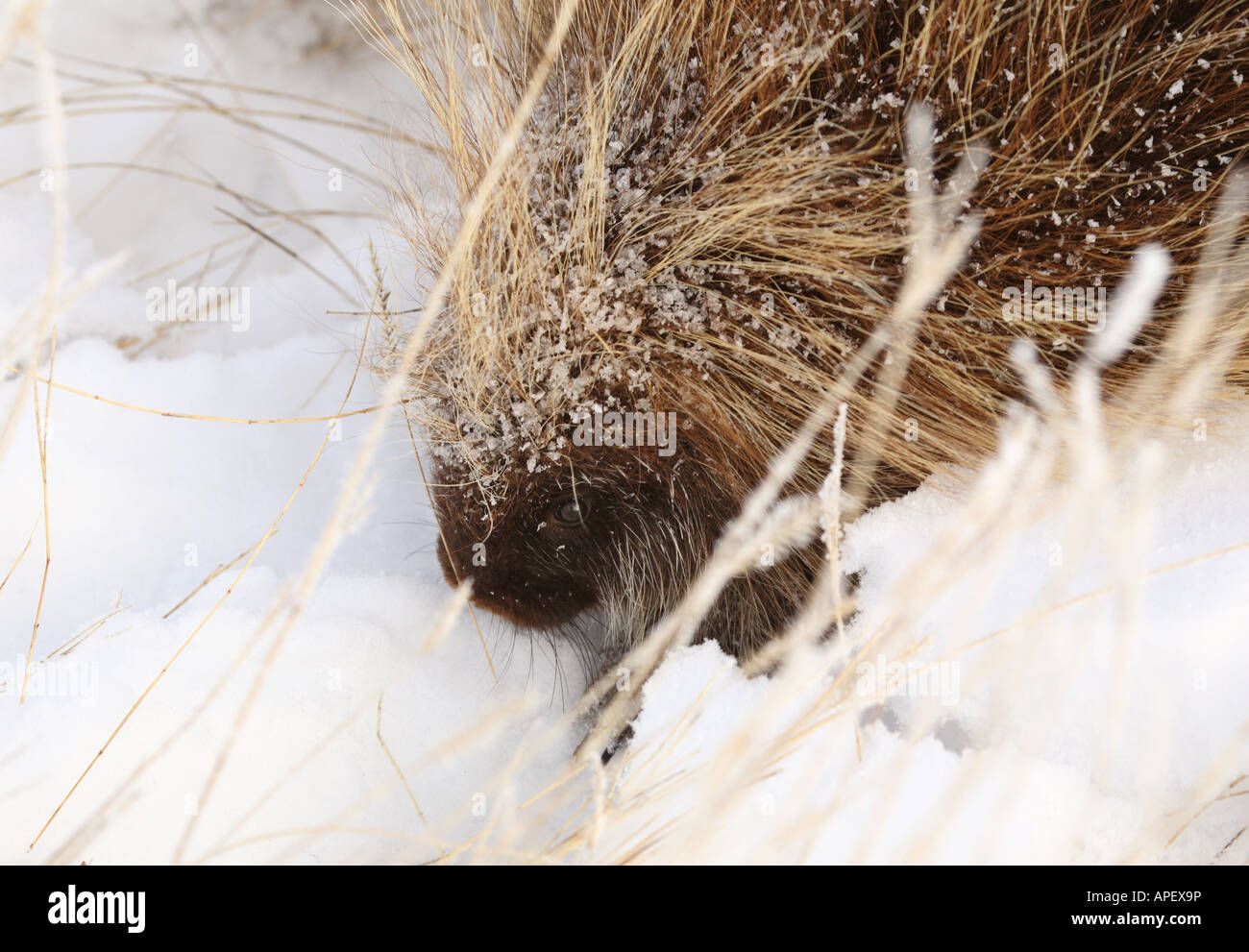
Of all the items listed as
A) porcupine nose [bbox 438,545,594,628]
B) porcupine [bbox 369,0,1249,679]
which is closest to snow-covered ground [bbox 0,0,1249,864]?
porcupine nose [bbox 438,545,594,628]

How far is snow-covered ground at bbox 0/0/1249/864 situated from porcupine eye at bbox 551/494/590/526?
0.45m

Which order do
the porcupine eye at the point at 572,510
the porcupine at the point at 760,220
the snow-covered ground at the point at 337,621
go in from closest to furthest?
the porcupine at the point at 760,220
the snow-covered ground at the point at 337,621
the porcupine eye at the point at 572,510

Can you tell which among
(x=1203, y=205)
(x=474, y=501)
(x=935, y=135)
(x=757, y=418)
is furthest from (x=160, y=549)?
(x=1203, y=205)

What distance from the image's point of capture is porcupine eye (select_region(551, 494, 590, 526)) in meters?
1.91

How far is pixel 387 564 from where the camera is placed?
2.35 m

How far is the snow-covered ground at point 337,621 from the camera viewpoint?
1.53 m

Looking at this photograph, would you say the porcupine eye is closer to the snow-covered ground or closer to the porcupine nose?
the porcupine nose

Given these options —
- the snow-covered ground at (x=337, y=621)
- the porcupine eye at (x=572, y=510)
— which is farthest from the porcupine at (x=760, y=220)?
the snow-covered ground at (x=337, y=621)

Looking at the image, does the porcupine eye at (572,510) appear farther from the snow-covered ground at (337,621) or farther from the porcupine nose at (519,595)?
the snow-covered ground at (337,621)

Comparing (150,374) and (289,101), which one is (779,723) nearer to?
(150,374)

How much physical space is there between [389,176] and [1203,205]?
1.77 metres

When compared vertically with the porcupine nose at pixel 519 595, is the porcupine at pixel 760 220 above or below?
above

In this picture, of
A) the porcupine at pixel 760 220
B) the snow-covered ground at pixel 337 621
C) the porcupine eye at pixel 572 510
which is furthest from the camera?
the porcupine eye at pixel 572 510

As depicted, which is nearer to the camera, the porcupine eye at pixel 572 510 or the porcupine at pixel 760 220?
the porcupine at pixel 760 220
